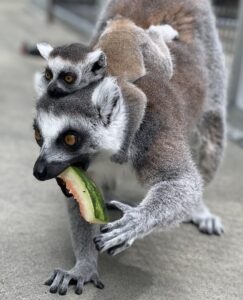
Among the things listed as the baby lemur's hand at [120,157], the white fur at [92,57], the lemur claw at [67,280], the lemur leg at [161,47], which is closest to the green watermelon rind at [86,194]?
the baby lemur's hand at [120,157]

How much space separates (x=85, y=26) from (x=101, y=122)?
680 centimetres

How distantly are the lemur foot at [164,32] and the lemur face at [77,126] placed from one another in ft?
2.77

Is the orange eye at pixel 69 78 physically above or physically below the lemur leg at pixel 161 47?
above

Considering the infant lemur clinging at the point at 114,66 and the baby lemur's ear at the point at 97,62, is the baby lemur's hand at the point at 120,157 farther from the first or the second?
the baby lemur's ear at the point at 97,62

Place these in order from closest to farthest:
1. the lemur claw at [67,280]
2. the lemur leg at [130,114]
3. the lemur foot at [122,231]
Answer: the lemur foot at [122,231]
the lemur leg at [130,114]
the lemur claw at [67,280]

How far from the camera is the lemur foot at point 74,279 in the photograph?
10.0ft

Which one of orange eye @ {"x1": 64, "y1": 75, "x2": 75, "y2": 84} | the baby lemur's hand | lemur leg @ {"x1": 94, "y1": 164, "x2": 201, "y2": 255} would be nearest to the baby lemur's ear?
orange eye @ {"x1": 64, "y1": 75, "x2": 75, "y2": 84}

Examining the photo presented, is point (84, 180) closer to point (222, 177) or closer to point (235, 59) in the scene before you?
point (222, 177)

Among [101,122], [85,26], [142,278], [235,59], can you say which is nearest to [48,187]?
[142,278]

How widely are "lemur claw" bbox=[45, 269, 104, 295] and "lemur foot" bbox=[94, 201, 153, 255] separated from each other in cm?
51

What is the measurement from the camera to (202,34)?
403 cm

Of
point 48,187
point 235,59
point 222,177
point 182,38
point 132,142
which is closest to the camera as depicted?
point 132,142

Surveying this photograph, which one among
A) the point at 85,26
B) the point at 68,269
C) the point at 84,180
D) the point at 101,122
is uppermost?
the point at 101,122

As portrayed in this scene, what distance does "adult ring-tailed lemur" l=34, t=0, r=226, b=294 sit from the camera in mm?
2748
